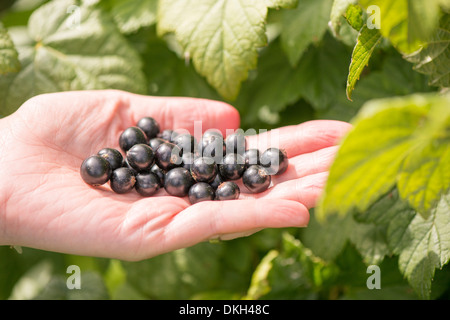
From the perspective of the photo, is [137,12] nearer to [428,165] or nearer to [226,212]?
[226,212]

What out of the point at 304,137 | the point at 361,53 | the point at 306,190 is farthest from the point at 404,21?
the point at 304,137

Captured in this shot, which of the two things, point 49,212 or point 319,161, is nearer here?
point 49,212

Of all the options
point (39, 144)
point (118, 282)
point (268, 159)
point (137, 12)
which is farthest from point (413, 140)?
point (118, 282)

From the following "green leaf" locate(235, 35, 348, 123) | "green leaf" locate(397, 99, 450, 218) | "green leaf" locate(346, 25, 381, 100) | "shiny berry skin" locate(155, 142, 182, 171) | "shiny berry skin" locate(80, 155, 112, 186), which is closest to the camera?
"green leaf" locate(397, 99, 450, 218)

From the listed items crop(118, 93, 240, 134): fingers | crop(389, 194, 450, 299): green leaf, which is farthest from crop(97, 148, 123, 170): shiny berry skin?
crop(389, 194, 450, 299): green leaf

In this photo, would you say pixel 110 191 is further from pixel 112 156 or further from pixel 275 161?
pixel 275 161

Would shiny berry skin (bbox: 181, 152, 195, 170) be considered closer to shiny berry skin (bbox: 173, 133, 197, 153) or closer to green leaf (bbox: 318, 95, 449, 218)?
shiny berry skin (bbox: 173, 133, 197, 153)
